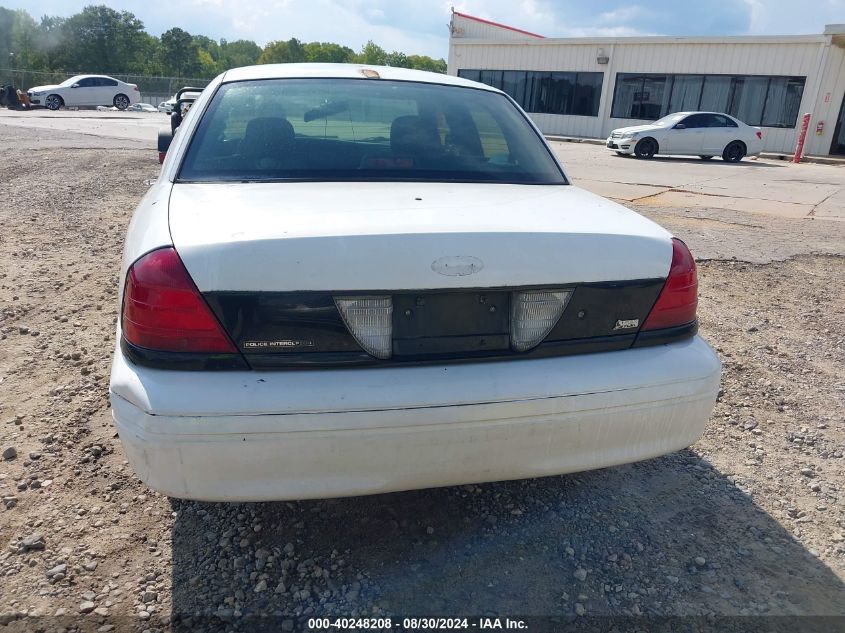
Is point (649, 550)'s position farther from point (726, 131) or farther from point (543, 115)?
point (543, 115)

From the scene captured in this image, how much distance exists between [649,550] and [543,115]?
31.3 metres

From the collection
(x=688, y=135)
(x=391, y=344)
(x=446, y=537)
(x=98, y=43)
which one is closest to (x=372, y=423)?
(x=391, y=344)

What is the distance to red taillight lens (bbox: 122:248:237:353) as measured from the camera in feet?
5.94

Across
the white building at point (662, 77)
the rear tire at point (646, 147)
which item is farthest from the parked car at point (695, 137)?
the white building at point (662, 77)

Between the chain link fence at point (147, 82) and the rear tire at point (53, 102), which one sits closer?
the rear tire at point (53, 102)

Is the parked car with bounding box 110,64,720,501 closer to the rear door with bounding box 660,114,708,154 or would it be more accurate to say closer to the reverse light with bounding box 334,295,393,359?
the reverse light with bounding box 334,295,393,359

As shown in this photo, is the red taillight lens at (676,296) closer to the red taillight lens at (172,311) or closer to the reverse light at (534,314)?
the reverse light at (534,314)

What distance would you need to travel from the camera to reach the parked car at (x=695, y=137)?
19.8m

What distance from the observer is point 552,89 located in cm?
3086

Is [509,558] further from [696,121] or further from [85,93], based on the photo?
[85,93]

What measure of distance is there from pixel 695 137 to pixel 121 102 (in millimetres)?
30545

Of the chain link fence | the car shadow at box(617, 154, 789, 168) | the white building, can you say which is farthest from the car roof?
the chain link fence

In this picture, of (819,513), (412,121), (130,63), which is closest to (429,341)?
(412,121)

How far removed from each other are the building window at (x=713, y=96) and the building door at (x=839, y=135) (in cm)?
141
